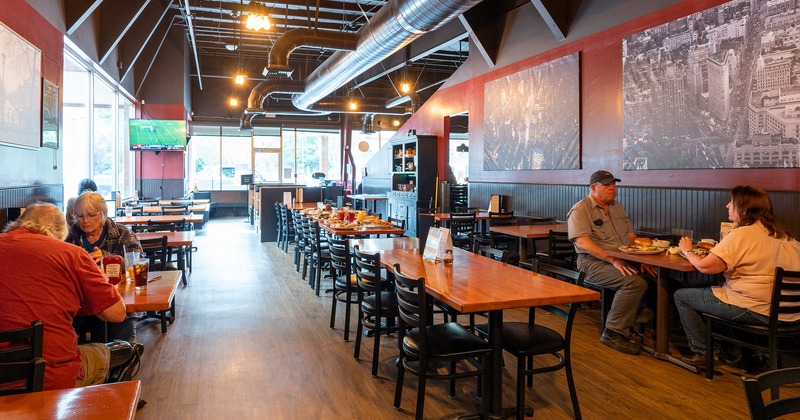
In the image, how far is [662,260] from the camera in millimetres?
3955

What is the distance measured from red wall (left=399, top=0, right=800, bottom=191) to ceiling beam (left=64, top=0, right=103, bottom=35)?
597 centimetres

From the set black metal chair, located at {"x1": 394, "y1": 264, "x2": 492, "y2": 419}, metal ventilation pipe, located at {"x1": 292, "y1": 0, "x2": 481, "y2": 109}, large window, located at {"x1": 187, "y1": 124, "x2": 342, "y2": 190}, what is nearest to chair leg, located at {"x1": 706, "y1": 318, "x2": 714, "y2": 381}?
black metal chair, located at {"x1": 394, "y1": 264, "x2": 492, "y2": 419}

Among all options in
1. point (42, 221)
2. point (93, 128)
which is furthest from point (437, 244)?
point (93, 128)

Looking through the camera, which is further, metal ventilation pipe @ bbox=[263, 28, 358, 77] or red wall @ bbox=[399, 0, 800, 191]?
metal ventilation pipe @ bbox=[263, 28, 358, 77]

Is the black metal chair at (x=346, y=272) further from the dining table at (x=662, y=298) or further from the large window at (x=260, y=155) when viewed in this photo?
the large window at (x=260, y=155)

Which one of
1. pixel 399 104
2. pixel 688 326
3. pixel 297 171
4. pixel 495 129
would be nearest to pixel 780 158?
pixel 688 326

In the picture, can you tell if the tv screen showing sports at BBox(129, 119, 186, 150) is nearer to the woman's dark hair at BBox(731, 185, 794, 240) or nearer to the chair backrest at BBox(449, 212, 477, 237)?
the chair backrest at BBox(449, 212, 477, 237)

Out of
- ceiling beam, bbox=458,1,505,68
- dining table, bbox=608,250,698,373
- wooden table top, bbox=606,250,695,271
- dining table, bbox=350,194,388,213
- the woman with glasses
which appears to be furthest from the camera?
dining table, bbox=350,194,388,213

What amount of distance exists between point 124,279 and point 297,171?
17152 millimetres

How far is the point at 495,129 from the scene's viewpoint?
8.88 meters

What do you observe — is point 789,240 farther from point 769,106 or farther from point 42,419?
point 42,419

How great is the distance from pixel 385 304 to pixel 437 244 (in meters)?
0.59

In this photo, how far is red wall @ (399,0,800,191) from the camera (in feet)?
16.1

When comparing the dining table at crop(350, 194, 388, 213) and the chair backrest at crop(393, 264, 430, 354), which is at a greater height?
the dining table at crop(350, 194, 388, 213)
